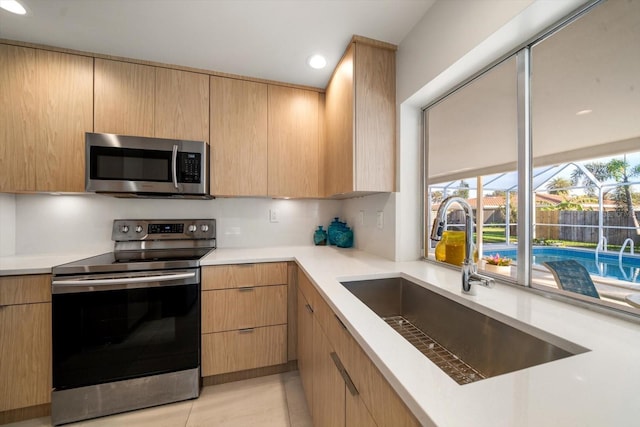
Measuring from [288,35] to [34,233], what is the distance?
233 cm

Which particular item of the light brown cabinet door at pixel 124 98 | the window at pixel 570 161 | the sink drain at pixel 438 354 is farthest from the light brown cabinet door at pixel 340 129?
the light brown cabinet door at pixel 124 98

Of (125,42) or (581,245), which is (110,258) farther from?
(581,245)

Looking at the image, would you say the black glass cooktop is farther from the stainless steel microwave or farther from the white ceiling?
the white ceiling

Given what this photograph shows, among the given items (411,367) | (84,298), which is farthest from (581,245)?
(84,298)

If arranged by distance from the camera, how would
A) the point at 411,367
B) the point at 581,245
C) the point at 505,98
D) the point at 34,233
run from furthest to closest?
the point at 34,233 → the point at 505,98 → the point at 581,245 → the point at 411,367

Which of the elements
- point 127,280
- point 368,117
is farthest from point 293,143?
point 127,280

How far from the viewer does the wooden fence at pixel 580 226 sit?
810mm

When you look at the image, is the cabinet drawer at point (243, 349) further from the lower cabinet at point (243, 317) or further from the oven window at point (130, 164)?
the oven window at point (130, 164)

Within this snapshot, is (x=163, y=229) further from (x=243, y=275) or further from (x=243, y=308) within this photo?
(x=243, y=308)

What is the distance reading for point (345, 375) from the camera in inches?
32.4

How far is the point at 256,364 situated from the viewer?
68.5 inches

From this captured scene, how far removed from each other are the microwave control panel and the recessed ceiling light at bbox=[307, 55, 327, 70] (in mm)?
1047

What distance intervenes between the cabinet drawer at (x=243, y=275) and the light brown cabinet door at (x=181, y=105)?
101cm

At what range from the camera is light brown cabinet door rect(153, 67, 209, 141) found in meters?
1.83
